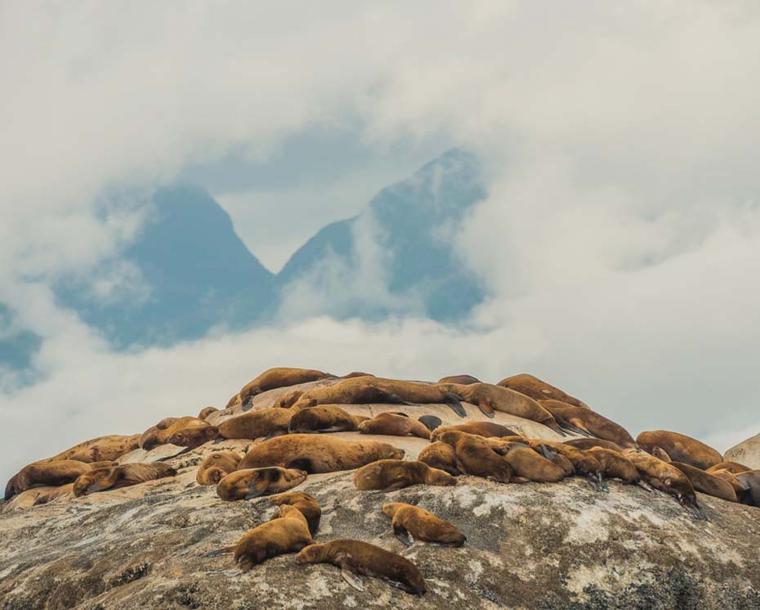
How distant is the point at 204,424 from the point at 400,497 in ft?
29.6

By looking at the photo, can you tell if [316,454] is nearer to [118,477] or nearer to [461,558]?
[461,558]

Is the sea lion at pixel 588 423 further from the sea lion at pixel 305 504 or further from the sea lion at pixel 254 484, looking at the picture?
the sea lion at pixel 305 504

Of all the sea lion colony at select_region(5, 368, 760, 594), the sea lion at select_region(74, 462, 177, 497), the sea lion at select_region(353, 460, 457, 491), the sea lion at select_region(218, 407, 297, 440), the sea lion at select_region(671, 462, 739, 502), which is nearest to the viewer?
the sea lion colony at select_region(5, 368, 760, 594)

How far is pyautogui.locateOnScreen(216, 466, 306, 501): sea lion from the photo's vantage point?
11922mm

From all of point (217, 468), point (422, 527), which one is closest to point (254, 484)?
point (217, 468)

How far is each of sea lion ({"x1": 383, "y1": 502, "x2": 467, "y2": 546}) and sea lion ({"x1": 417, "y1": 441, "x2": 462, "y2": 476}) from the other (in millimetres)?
1976

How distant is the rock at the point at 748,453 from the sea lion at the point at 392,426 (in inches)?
454

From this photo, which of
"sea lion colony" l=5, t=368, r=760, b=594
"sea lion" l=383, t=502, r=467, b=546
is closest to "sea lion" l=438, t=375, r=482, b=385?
"sea lion colony" l=5, t=368, r=760, b=594

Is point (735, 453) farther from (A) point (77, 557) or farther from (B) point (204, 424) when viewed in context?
(A) point (77, 557)

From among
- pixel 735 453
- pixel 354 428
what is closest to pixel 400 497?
pixel 354 428

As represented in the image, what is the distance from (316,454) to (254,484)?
5.42 ft

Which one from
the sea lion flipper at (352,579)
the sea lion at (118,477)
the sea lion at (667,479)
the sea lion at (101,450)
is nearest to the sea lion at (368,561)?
the sea lion flipper at (352,579)

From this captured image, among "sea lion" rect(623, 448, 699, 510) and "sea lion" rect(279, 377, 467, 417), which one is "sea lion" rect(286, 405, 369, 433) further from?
"sea lion" rect(623, 448, 699, 510)

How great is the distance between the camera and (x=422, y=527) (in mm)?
9695
